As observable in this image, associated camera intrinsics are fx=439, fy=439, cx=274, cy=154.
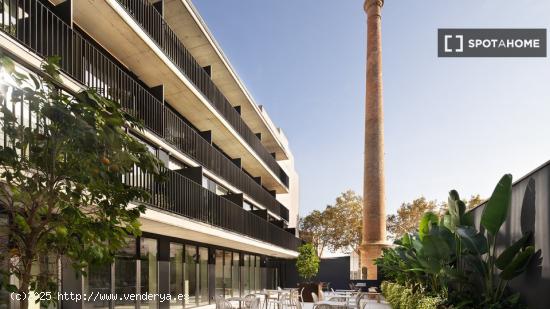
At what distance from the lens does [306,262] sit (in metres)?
33.2

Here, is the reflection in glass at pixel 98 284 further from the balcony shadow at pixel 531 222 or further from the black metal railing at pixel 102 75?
the balcony shadow at pixel 531 222

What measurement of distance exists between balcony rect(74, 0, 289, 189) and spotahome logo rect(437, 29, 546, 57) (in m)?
8.79

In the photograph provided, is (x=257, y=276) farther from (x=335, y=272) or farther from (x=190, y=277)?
(x=335, y=272)

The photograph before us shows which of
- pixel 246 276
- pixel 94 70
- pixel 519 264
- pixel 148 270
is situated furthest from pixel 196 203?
pixel 246 276

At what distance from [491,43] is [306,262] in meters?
24.4

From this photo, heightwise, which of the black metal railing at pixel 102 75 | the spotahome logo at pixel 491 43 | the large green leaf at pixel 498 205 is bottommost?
the large green leaf at pixel 498 205

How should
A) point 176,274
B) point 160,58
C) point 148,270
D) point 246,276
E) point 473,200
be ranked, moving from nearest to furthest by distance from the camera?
point 160,58, point 148,270, point 176,274, point 246,276, point 473,200

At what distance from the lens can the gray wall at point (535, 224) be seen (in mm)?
6505

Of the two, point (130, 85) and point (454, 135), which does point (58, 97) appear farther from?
point (454, 135)

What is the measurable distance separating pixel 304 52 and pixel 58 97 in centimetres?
2626

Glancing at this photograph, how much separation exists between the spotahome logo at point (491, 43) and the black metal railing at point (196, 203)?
27.7 ft

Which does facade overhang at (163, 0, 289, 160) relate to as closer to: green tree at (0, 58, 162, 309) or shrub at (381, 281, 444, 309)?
shrub at (381, 281, 444, 309)

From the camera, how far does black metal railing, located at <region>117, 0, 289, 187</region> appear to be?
13.9 meters

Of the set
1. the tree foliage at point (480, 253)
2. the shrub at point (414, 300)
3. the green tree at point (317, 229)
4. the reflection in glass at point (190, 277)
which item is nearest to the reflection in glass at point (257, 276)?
the reflection in glass at point (190, 277)
